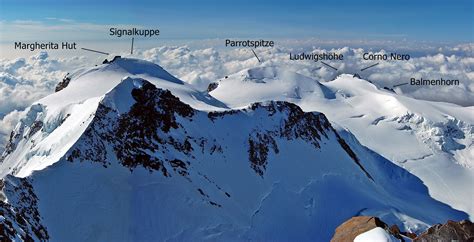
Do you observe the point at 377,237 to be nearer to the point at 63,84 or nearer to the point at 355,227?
the point at 355,227

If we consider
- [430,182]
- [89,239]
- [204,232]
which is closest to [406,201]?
[430,182]

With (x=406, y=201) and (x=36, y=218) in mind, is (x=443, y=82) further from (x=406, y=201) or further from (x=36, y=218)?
(x=36, y=218)

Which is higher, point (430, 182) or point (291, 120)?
point (291, 120)

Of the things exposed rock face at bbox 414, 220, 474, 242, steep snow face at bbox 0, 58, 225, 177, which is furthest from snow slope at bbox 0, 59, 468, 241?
exposed rock face at bbox 414, 220, 474, 242

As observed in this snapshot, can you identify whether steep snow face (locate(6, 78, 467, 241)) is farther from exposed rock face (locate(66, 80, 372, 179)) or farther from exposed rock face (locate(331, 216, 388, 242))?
exposed rock face (locate(331, 216, 388, 242))

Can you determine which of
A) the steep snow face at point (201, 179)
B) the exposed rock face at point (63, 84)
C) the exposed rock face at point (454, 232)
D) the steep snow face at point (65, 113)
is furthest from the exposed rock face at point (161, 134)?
the exposed rock face at point (454, 232)

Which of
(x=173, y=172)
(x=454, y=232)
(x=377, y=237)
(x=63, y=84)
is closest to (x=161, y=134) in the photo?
(x=173, y=172)

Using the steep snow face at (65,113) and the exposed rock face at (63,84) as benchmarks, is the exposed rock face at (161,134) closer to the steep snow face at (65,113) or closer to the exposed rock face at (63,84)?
the steep snow face at (65,113)
